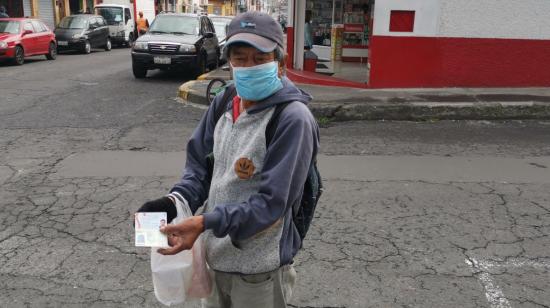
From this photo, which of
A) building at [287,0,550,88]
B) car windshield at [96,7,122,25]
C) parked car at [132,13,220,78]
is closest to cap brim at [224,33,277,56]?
building at [287,0,550,88]

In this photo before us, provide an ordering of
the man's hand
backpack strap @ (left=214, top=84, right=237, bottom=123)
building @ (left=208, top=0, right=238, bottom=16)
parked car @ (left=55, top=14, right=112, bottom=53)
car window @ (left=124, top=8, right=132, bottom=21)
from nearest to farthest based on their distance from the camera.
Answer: the man's hand, backpack strap @ (left=214, top=84, right=237, bottom=123), parked car @ (left=55, top=14, right=112, bottom=53), car window @ (left=124, top=8, right=132, bottom=21), building @ (left=208, top=0, right=238, bottom=16)

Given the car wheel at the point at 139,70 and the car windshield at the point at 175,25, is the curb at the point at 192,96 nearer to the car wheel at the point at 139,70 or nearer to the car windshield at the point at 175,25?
the car wheel at the point at 139,70

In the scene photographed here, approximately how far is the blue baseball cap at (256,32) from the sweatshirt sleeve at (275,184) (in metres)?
0.24

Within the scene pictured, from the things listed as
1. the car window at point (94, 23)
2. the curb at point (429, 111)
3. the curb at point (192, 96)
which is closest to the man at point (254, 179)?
the curb at point (429, 111)

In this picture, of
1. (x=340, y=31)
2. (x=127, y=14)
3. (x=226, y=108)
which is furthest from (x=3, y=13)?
(x=226, y=108)

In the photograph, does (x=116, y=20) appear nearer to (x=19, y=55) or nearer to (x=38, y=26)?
(x=38, y=26)

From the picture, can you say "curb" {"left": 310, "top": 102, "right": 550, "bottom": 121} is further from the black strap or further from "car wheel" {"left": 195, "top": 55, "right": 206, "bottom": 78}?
the black strap

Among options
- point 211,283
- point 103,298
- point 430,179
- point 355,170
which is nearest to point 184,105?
point 355,170

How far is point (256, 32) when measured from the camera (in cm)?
180

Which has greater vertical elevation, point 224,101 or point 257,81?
point 257,81

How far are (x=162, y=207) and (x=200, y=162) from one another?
314mm

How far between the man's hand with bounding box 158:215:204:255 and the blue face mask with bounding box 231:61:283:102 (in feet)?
1.57

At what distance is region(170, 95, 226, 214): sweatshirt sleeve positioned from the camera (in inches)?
81.6

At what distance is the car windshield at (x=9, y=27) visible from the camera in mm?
16688
